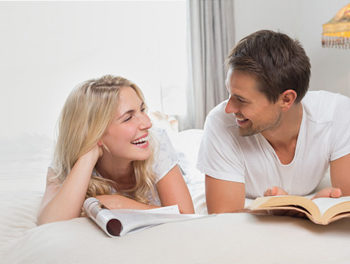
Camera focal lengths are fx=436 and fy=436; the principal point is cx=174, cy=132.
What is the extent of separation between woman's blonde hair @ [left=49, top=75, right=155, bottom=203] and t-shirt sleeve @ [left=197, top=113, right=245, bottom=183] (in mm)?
206

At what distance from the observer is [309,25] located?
12.4 feet

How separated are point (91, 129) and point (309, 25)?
2879 mm

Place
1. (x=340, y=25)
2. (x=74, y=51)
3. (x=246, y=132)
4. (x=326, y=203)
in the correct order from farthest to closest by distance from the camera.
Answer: (x=74, y=51) → (x=340, y=25) → (x=246, y=132) → (x=326, y=203)

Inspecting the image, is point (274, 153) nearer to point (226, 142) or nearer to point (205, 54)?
Result: point (226, 142)

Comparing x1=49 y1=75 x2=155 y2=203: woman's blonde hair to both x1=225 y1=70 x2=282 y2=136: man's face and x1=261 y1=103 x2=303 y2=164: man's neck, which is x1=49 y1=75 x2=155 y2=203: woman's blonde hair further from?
x1=261 y1=103 x2=303 y2=164: man's neck

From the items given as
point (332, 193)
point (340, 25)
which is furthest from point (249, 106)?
point (340, 25)

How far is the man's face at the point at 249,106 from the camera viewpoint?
56.8 inches

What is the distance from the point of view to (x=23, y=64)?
2619mm

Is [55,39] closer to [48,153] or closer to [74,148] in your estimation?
[48,153]

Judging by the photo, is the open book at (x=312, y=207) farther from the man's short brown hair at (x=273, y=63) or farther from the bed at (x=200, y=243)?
the man's short brown hair at (x=273, y=63)

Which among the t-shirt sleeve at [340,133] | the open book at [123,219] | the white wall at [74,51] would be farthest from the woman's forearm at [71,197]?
the white wall at [74,51]

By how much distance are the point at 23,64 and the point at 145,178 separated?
4.76 ft

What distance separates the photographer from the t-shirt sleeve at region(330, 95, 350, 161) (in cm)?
153

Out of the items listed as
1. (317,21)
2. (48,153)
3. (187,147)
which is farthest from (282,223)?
(317,21)
